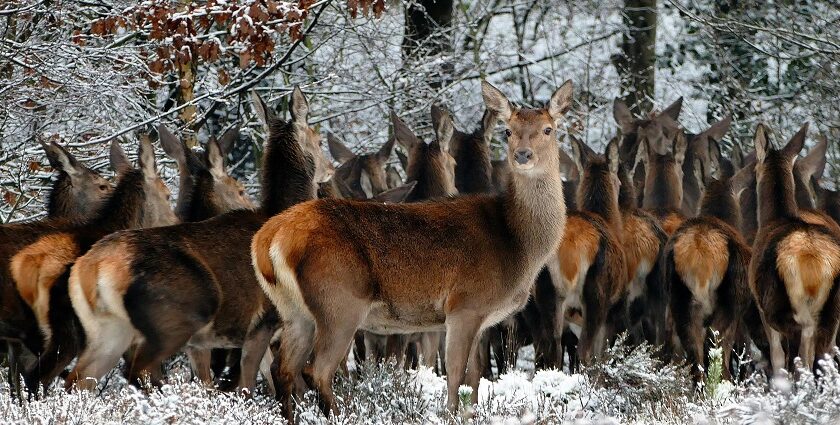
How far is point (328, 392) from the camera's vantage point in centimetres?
768

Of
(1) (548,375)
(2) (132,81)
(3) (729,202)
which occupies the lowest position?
(1) (548,375)

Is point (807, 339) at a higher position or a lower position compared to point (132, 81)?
lower

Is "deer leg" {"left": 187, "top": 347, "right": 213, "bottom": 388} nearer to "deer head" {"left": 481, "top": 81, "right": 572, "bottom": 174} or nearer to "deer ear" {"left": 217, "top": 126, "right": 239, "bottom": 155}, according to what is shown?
"deer ear" {"left": 217, "top": 126, "right": 239, "bottom": 155}

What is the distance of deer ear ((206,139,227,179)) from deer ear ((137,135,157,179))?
0.42 m

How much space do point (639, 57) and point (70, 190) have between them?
11.4 meters

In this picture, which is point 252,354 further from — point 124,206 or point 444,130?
point 444,130

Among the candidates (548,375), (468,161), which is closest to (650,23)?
(468,161)

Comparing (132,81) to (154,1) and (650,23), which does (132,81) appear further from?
(650,23)

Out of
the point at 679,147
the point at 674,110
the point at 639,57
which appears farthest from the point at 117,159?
the point at 639,57

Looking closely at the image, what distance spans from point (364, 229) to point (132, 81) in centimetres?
586

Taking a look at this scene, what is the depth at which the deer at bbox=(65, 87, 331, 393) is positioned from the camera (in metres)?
8.16

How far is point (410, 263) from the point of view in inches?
311

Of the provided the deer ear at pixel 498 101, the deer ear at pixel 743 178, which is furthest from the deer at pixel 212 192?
the deer ear at pixel 743 178

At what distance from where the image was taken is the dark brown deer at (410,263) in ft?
24.9
